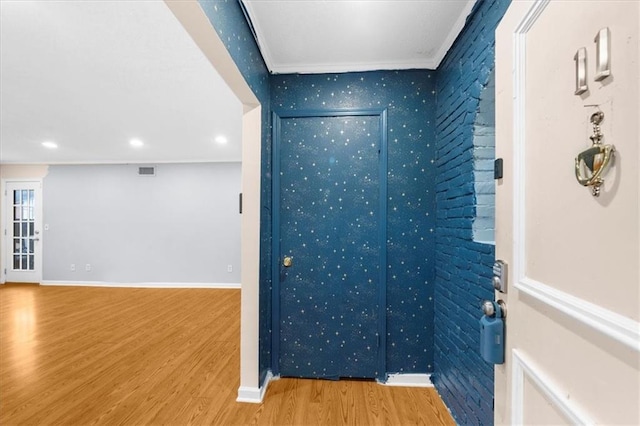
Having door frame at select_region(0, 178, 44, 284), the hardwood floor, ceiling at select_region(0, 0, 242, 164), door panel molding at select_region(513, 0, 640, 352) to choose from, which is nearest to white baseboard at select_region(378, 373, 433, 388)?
the hardwood floor

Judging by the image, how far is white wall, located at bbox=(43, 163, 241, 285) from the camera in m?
5.13

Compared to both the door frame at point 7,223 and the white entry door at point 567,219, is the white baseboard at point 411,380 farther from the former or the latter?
the door frame at point 7,223

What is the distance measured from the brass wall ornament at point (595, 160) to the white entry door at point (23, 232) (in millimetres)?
7793

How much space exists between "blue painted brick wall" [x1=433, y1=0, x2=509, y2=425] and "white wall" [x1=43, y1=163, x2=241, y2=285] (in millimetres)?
4041

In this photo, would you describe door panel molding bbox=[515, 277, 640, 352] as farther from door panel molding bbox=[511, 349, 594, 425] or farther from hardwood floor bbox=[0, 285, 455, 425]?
hardwood floor bbox=[0, 285, 455, 425]

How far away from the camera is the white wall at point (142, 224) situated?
513 centimetres

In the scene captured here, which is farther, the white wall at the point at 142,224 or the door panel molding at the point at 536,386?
the white wall at the point at 142,224

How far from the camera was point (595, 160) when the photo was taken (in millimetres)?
533

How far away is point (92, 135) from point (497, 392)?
5062 mm

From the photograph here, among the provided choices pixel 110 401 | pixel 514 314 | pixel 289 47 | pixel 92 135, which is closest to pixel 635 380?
pixel 514 314

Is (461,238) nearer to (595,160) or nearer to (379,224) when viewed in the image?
(379,224)

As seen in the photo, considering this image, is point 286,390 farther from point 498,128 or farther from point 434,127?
point 434,127

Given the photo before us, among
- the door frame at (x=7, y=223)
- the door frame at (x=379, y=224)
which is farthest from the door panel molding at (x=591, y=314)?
the door frame at (x=7, y=223)

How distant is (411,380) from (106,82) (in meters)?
3.48
